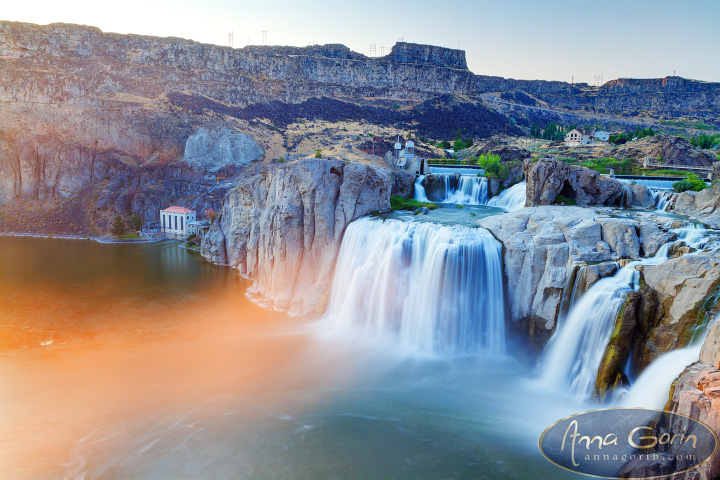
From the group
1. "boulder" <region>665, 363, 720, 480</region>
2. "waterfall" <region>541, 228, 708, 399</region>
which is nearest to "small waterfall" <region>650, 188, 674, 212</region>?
"waterfall" <region>541, 228, 708, 399</region>

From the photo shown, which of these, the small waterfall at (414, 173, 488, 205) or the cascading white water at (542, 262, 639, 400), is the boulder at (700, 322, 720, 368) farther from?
the small waterfall at (414, 173, 488, 205)

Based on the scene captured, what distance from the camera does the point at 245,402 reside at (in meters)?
15.6

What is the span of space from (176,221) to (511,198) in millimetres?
35409

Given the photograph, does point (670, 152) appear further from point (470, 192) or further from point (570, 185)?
point (470, 192)

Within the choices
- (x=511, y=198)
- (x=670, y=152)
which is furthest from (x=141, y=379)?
A: (x=670, y=152)

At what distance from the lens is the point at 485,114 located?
9869 cm

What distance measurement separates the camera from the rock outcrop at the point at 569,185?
27.0m

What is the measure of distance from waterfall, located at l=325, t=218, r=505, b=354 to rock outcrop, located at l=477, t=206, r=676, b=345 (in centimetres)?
72

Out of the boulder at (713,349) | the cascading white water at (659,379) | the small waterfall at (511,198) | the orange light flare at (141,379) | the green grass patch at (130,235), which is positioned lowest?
the orange light flare at (141,379)

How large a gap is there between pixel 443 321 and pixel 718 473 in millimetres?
12222

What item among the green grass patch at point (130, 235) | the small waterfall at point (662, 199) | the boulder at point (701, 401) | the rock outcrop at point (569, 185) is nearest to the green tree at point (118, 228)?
the green grass patch at point (130, 235)

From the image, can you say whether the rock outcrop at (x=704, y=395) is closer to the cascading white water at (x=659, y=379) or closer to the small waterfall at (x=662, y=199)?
the cascading white water at (x=659, y=379)

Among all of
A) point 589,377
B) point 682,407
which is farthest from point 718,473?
point 589,377

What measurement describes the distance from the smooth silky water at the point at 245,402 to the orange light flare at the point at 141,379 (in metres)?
0.06
